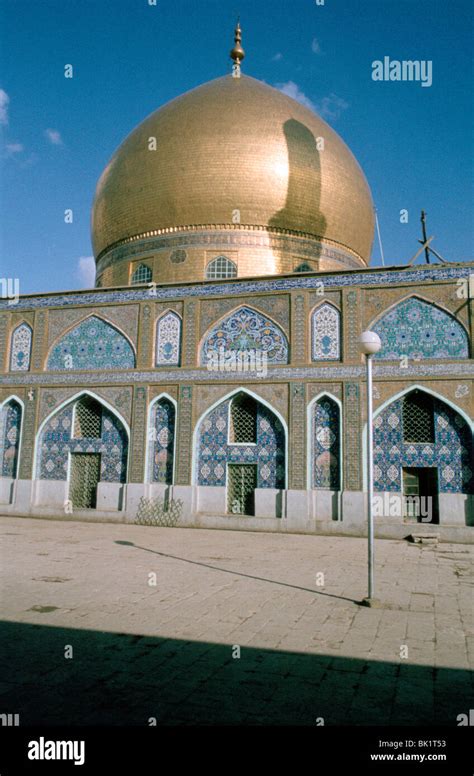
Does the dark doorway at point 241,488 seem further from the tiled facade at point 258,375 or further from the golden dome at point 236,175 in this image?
the golden dome at point 236,175

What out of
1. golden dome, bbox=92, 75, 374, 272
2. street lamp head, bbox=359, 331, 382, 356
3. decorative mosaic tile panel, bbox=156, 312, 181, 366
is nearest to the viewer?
street lamp head, bbox=359, 331, 382, 356

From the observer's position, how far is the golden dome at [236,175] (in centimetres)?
1592

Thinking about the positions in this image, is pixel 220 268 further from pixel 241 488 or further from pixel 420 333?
pixel 241 488

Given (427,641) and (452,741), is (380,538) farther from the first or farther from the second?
(452,741)

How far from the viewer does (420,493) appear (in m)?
11.4

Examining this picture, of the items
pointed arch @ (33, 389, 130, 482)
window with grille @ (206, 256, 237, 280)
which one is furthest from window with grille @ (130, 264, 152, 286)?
pointed arch @ (33, 389, 130, 482)

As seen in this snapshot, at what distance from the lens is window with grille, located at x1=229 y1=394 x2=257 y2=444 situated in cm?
1257

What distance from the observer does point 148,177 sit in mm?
16609

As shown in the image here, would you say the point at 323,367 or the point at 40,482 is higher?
the point at 323,367

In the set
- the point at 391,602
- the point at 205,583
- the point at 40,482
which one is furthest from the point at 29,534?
the point at 391,602

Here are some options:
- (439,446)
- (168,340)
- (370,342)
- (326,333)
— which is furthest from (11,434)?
(370,342)

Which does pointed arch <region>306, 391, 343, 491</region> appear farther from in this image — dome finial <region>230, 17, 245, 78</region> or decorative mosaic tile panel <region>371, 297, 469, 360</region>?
dome finial <region>230, 17, 245, 78</region>

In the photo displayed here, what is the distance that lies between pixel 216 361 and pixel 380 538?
202 inches

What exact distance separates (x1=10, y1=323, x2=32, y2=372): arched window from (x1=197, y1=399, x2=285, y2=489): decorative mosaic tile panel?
17.1 feet
